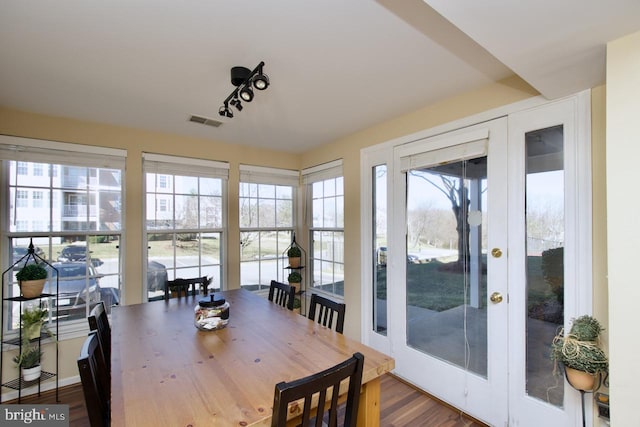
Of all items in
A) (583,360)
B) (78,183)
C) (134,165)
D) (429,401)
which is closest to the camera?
(583,360)

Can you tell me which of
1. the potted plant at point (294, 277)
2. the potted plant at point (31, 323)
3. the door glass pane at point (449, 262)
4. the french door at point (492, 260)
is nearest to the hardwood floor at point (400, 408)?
the french door at point (492, 260)

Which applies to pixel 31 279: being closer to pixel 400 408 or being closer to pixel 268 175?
pixel 268 175

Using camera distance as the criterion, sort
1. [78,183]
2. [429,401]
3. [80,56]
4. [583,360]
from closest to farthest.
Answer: [583,360]
[80,56]
[429,401]
[78,183]

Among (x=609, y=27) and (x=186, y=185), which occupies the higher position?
(x=609, y=27)

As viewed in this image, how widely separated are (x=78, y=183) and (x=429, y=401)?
386 centimetres

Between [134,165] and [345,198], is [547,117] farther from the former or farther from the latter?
[134,165]

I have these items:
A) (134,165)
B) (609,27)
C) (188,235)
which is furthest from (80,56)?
(609,27)

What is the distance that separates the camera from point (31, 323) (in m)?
2.47

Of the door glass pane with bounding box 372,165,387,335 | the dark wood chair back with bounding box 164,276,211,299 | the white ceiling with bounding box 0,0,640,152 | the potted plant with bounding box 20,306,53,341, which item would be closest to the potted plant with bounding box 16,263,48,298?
the potted plant with bounding box 20,306,53,341

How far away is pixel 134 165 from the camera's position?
3074mm

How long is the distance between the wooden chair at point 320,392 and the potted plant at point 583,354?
4.25 feet

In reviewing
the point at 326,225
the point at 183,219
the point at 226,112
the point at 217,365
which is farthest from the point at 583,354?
the point at 183,219

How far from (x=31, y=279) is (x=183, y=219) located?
1374mm

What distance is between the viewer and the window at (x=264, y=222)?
386cm
